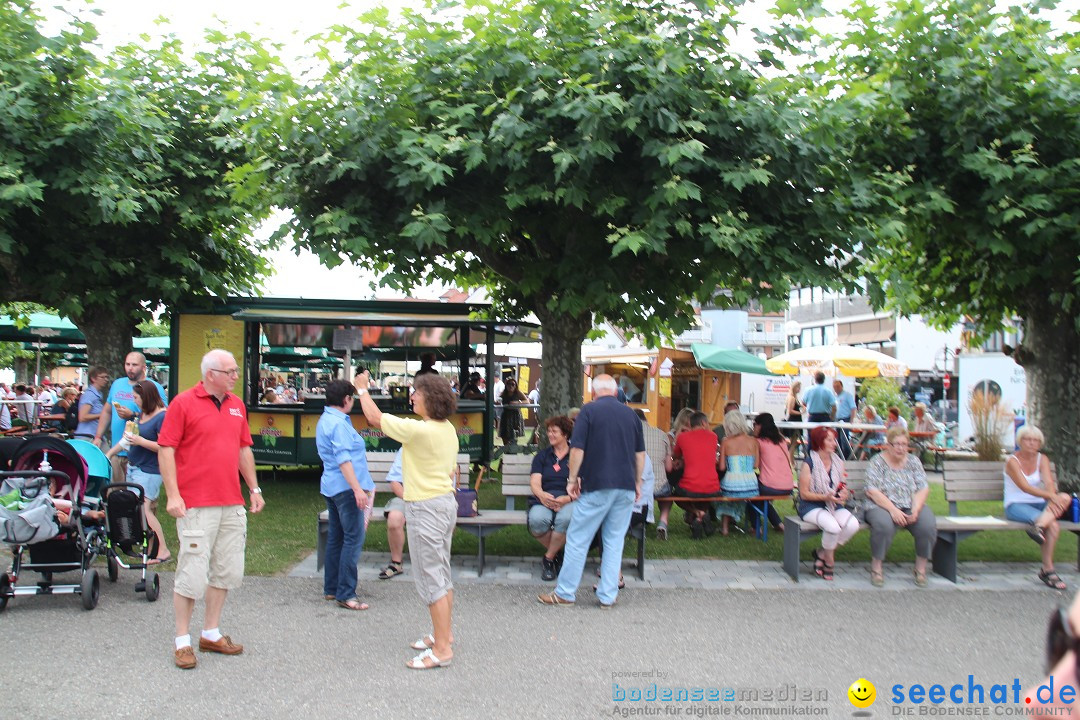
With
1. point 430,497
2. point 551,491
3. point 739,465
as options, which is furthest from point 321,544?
point 739,465

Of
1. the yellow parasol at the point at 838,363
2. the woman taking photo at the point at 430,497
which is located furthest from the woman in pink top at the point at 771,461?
the yellow parasol at the point at 838,363

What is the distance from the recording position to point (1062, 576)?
8062mm

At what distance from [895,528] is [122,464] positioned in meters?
7.93

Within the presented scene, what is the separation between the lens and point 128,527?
650 centimetres

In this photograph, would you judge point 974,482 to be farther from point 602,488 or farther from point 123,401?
point 123,401

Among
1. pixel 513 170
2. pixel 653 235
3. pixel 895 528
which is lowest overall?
pixel 895 528

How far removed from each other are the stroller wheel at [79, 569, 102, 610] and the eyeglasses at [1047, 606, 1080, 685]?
6.14 meters

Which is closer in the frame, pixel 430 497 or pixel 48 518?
pixel 430 497

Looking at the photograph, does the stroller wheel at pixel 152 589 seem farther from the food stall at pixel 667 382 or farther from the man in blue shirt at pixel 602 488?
the food stall at pixel 667 382

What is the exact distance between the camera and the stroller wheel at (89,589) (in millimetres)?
6152

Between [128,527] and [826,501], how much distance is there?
5728mm

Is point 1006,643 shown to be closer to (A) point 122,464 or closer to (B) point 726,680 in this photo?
(B) point 726,680

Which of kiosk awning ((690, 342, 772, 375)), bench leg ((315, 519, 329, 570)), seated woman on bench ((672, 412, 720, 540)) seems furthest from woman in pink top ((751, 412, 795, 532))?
kiosk awning ((690, 342, 772, 375))

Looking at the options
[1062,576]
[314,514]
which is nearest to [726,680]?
[1062,576]
